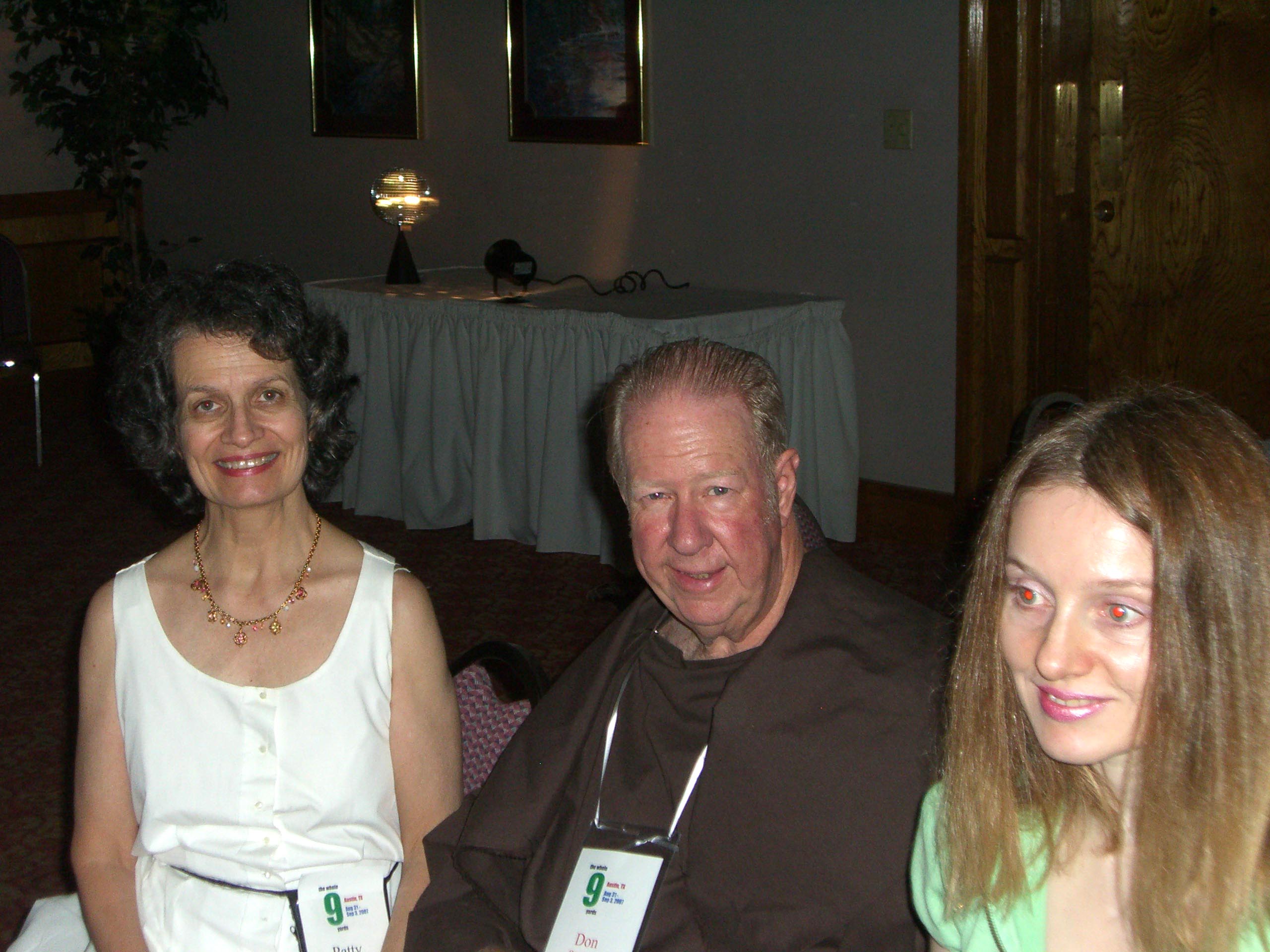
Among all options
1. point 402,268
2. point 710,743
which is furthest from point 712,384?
point 402,268

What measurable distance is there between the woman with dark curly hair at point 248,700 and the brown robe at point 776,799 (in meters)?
0.11

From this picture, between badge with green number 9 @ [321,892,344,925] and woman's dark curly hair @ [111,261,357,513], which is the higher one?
woman's dark curly hair @ [111,261,357,513]

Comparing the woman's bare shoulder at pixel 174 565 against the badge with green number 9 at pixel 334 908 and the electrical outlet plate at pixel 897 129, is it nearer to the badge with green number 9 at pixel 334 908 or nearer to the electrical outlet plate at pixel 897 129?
the badge with green number 9 at pixel 334 908

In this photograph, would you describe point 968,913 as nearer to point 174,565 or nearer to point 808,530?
point 808,530

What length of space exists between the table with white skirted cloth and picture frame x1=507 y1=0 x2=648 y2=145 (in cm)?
91

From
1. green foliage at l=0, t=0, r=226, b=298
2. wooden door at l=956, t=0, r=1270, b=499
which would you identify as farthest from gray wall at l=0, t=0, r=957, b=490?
green foliage at l=0, t=0, r=226, b=298

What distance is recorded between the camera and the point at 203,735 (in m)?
1.73

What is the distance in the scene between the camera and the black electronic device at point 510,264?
17.5 feet

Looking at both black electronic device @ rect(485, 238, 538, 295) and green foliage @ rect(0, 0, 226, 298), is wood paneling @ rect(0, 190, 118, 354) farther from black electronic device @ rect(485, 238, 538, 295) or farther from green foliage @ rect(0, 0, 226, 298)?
black electronic device @ rect(485, 238, 538, 295)

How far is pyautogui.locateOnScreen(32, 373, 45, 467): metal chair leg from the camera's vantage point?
6457 millimetres

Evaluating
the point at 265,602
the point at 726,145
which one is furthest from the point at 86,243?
the point at 265,602

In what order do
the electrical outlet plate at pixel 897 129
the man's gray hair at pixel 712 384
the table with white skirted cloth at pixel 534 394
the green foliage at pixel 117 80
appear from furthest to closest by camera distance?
1. the green foliage at pixel 117 80
2. the electrical outlet plate at pixel 897 129
3. the table with white skirted cloth at pixel 534 394
4. the man's gray hair at pixel 712 384

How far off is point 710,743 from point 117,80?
739cm

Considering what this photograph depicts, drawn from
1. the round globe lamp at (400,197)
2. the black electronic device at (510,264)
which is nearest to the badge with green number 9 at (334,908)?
the black electronic device at (510,264)
